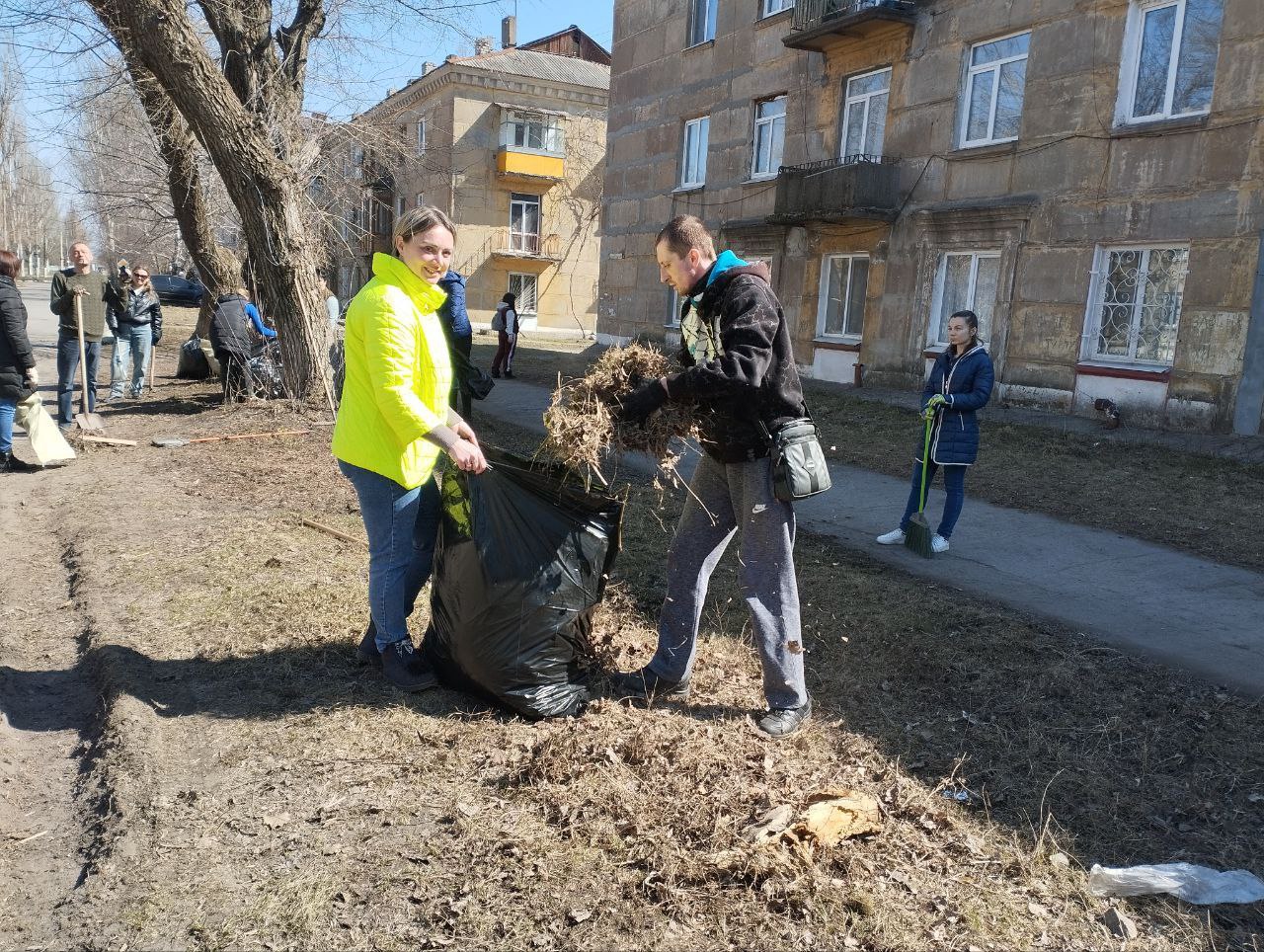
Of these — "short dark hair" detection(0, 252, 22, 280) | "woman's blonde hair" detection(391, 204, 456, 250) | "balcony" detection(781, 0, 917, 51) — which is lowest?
"short dark hair" detection(0, 252, 22, 280)

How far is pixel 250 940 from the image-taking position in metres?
2.27

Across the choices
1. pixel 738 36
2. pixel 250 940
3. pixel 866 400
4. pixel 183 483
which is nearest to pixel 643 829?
pixel 250 940

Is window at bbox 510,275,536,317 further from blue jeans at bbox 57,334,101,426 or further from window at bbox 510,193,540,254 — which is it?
blue jeans at bbox 57,334,101,426

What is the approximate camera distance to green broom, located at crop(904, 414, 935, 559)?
6.17 metres

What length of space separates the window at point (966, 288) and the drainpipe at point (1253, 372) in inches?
132

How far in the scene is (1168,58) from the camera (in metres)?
11.0

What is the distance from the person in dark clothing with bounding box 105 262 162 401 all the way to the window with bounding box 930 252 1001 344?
10.7m

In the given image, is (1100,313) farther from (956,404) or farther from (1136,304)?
(956,404)

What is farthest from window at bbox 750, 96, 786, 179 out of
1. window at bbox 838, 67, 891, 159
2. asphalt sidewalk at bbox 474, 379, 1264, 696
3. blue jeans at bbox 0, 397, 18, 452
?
blue jeans at bbox 0, 397, 18, 452

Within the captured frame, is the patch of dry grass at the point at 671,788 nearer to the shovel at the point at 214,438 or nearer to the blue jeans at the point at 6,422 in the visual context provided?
the blue jeans at the point at 6,422

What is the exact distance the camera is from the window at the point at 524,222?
127ft

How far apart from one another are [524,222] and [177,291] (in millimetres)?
13607

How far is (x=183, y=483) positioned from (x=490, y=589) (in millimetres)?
4749

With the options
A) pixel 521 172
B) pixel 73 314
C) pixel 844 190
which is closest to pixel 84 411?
pixel 73 314
